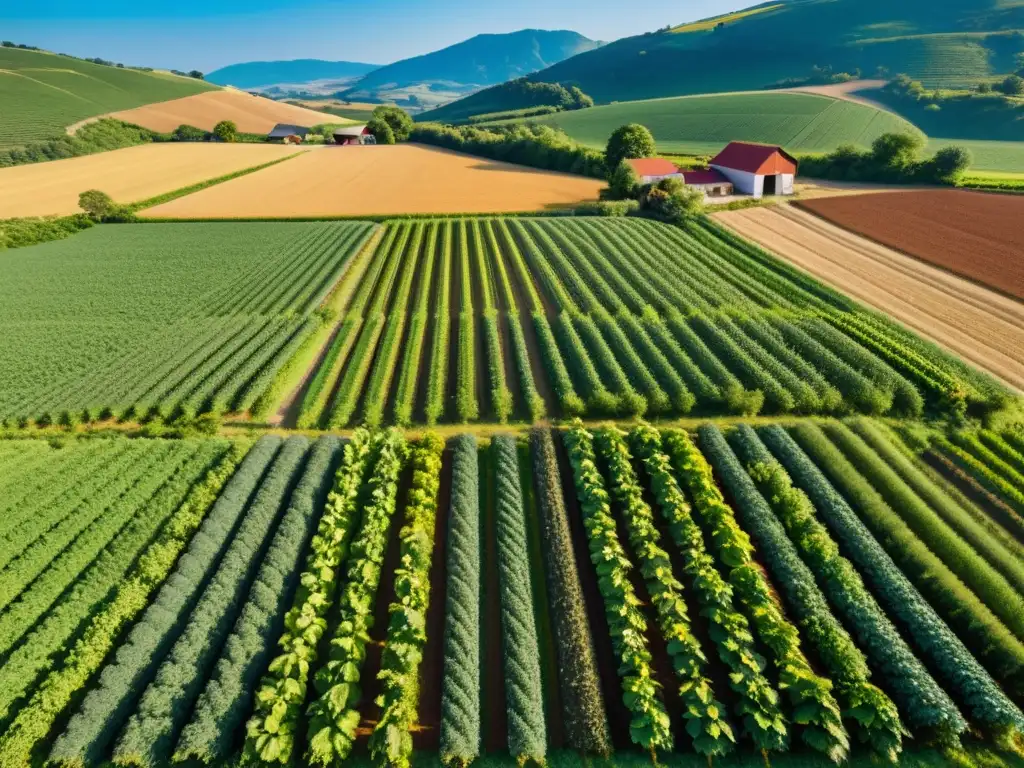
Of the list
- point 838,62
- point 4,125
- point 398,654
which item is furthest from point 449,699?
point 838,62

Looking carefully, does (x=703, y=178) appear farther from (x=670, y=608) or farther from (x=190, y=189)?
(x=190, y=189)

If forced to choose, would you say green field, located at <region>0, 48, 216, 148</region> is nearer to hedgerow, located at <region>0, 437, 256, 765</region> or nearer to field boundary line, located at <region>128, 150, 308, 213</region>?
field boundary line, located at <region>128, 150, 308, 213</region>

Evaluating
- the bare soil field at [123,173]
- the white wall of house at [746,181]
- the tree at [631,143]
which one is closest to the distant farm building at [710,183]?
the white wall of house at [746,181]

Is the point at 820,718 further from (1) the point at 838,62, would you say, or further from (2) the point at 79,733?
(1) the point at 838,62

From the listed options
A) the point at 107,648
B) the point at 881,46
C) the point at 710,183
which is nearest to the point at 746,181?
the point at 710,183

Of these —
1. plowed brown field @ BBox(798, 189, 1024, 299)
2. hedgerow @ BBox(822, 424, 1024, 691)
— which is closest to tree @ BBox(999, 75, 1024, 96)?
plowed brown field @ BBox(798, 189, 1024, 299)

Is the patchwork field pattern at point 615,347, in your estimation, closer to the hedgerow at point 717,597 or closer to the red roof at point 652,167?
the hedgerow at point 717,597
